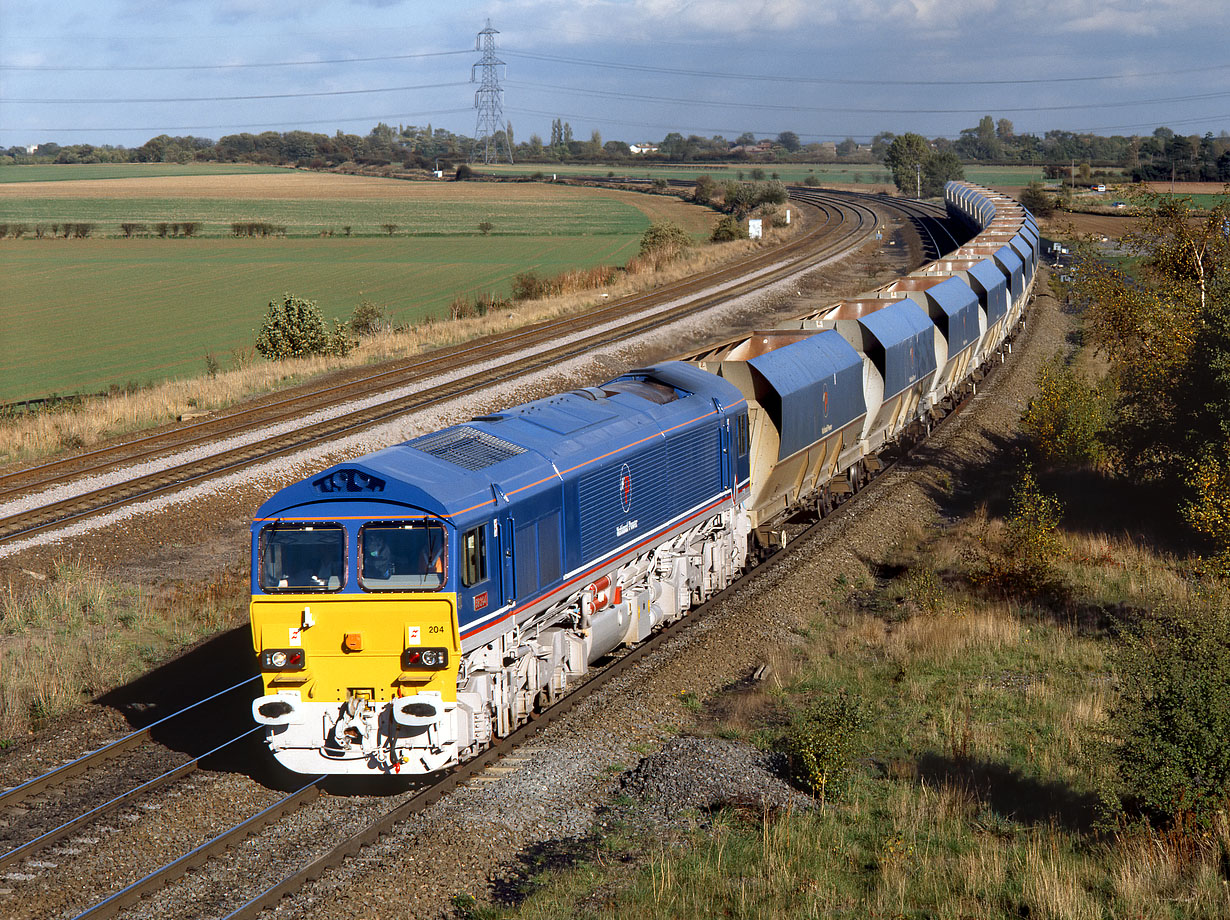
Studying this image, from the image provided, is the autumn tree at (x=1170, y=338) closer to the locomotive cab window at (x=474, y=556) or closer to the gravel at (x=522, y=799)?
the gravel at (x=522, y=799)

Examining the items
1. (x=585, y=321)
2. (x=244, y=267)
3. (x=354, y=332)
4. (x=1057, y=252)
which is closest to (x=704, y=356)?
(x=585, y=321)

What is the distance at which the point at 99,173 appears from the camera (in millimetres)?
197000

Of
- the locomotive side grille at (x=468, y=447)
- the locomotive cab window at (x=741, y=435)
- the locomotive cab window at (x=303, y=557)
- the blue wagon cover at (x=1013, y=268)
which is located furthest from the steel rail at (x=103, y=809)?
the blue wagon cover at (x=1013, y=268)

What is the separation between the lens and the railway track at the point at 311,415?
84.6 feet

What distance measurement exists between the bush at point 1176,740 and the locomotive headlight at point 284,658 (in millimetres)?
8780

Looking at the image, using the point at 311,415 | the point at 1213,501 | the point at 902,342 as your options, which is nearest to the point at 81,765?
the point at 1213,501

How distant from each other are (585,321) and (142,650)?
35.6m

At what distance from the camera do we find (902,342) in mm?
28656

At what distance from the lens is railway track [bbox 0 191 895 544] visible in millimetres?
25781

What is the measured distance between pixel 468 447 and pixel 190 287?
68.5 metres

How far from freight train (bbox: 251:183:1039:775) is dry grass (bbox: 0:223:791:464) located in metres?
19.0

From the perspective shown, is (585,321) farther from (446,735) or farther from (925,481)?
(446,735)

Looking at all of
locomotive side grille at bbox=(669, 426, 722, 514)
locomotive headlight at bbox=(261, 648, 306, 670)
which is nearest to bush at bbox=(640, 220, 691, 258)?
locomotive side grille at bbox=(669, 426, 722, 514)

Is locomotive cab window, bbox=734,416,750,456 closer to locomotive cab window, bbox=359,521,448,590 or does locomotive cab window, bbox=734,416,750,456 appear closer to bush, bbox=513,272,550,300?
locomotive cab window, bbox=359,521,448,590
